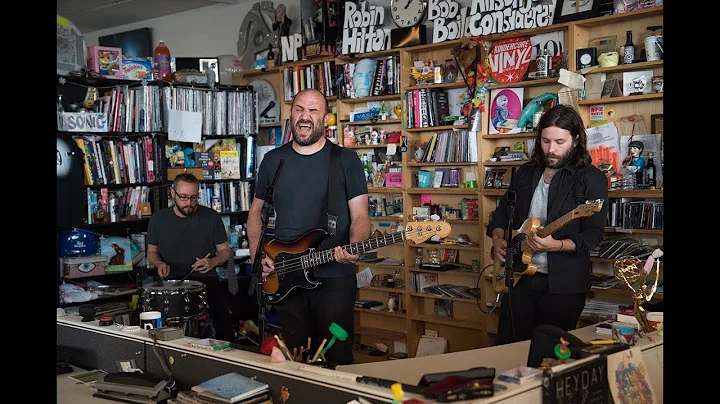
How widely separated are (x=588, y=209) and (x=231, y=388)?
199 cm

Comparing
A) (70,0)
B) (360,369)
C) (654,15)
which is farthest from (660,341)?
(70,0)

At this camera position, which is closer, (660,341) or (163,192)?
(660,341)

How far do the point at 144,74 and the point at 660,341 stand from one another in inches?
200

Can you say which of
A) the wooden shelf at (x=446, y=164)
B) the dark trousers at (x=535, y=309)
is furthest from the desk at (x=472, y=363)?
the wooden shelf at (x=446, y=164)

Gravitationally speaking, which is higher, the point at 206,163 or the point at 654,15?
the point at 654,15

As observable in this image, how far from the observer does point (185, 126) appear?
21.7 feet

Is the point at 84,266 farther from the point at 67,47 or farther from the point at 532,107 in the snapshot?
the point at 532,107

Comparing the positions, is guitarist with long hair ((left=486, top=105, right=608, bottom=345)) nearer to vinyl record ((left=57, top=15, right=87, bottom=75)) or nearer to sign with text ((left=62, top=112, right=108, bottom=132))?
sign with text ((left=62, top=112, right=108, bottom=132))

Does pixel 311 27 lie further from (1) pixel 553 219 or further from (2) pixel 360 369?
(2) pixel 360 369

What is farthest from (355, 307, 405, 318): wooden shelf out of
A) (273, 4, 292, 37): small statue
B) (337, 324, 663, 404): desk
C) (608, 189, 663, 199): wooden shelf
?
(337, 324, 663, 404): desk

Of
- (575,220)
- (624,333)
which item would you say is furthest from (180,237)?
(624,333)

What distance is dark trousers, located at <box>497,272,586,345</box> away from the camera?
Answer: 3578mm

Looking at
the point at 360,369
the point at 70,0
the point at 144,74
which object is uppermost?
the point at 70,0
